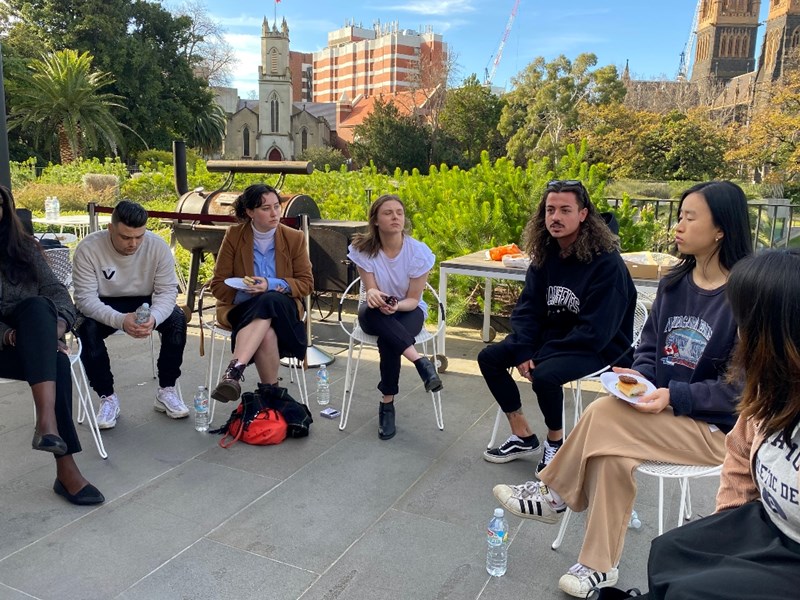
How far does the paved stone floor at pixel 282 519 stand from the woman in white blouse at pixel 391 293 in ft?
1.07

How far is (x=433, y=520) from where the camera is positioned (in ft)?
9.15

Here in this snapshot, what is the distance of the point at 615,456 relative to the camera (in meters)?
2.14

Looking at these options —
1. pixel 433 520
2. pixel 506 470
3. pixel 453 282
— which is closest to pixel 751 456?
pixel 433 520

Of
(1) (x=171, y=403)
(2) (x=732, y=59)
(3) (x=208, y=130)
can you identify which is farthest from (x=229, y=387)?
(2) (x=732, y=59)

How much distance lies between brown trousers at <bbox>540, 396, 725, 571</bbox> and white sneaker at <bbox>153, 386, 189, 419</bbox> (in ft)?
8.08

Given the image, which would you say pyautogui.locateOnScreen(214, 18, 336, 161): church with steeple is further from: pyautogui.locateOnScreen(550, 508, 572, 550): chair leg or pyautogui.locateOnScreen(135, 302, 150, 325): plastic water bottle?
pyautogui.locateOnScreen(550, 508, 572, 550): chair leg

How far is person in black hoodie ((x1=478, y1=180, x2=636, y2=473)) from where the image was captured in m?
2.97

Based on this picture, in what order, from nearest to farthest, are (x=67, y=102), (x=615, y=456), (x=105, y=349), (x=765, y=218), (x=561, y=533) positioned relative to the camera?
(x=615, y=456) < (x=561, y=533) < (x=105, y=349) < (x=765, y=218) < (x=67, y=102)

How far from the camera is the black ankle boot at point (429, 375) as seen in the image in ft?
11.9

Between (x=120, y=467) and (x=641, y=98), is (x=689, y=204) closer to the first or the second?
(x=120, y=467)

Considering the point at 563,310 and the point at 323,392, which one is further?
the point at 323,392

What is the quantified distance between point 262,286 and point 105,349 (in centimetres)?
103

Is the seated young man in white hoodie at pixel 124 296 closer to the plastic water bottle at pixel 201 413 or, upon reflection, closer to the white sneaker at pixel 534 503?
the plastic water bottle at pixel 201 413

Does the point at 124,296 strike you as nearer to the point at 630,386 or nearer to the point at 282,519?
the point at 282,519
